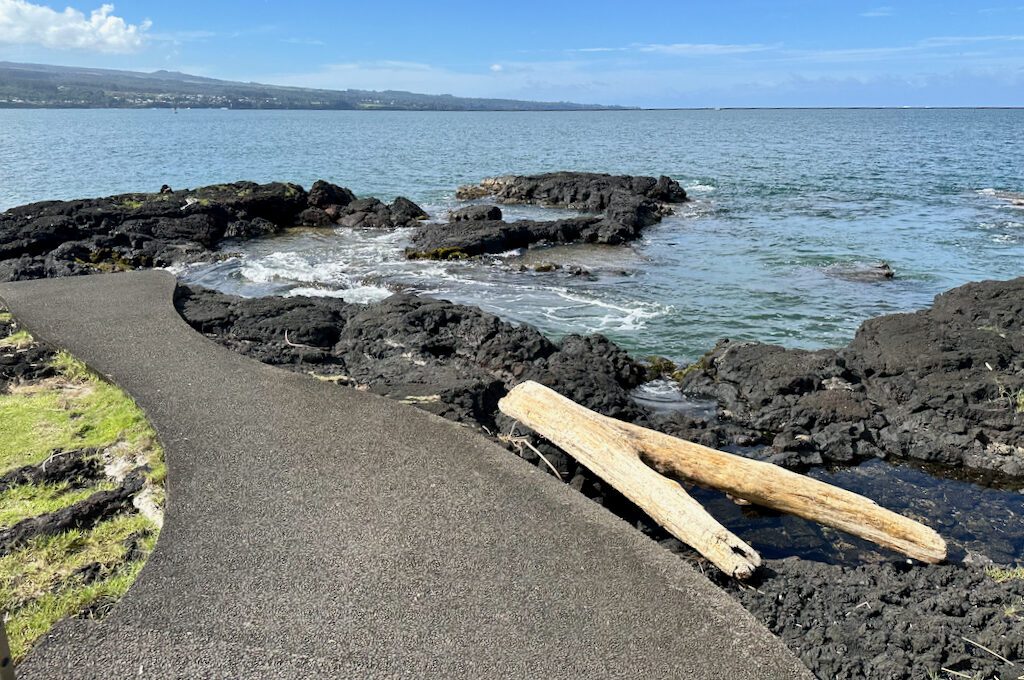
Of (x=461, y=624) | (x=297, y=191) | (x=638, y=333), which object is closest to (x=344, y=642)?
(x=461, y=624)

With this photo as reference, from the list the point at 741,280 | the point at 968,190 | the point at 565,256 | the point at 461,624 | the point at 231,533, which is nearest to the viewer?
the point at 461,624

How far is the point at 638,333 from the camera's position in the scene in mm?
19969

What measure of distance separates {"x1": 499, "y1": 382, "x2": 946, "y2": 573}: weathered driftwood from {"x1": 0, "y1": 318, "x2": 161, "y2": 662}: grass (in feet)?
17.3

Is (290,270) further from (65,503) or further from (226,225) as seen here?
(65,503)

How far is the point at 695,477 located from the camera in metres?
10.1

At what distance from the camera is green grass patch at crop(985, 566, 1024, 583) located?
8.25m

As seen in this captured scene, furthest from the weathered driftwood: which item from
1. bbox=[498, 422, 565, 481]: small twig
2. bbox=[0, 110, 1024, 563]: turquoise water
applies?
bbox=[0, 110, 1024, 563]: turquoise water

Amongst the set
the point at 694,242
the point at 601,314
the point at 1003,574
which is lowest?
the point at 601,314

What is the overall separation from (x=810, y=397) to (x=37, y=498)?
12147 mm

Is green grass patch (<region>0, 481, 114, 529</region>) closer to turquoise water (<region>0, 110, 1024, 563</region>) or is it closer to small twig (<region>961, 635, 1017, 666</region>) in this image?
turquoise water (<region>0, 110, 1024, 563</region>)

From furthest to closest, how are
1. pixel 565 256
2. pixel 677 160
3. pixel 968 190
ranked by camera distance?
pixel 677 160 → pixel 968 190 → pixel 565 256

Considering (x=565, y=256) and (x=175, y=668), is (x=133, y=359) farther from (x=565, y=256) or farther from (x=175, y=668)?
(x=565, y=256)

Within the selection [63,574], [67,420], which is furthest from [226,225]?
[63,574]

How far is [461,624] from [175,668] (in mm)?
2378
